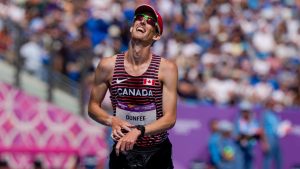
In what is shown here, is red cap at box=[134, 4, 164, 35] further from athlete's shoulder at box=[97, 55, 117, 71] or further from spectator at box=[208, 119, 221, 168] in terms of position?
spectator at box=[208, 119, 221, 168]

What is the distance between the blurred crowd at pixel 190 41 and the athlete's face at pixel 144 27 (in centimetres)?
946

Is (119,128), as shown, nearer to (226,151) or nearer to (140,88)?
(140,88)

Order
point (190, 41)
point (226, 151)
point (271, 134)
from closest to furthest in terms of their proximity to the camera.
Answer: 1. point (226, 151)
2. point (271, 134)
3. point (190, 41)

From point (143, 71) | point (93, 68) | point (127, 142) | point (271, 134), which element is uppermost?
point (143, 71)

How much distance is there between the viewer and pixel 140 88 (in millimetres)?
7414

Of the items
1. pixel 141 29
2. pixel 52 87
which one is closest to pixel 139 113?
pixel 141 29

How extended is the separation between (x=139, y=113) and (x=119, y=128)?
39 centimetres

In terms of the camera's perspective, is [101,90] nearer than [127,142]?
No

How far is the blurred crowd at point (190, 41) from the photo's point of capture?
17.3 m

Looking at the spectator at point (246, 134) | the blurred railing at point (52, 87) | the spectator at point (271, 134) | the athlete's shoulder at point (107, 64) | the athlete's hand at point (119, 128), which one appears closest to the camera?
the athlete's hand at point (119, 128)

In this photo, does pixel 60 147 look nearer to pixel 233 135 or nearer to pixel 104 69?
pixel 233 135

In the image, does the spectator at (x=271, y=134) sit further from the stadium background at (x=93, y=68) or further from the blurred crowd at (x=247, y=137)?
the stadium background at (x=93, y=68)

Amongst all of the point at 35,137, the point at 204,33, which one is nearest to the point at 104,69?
the point at 35,137

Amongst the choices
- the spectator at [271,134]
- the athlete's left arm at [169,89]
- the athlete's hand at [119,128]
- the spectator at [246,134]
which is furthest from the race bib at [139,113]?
the spectator at [271,134]
